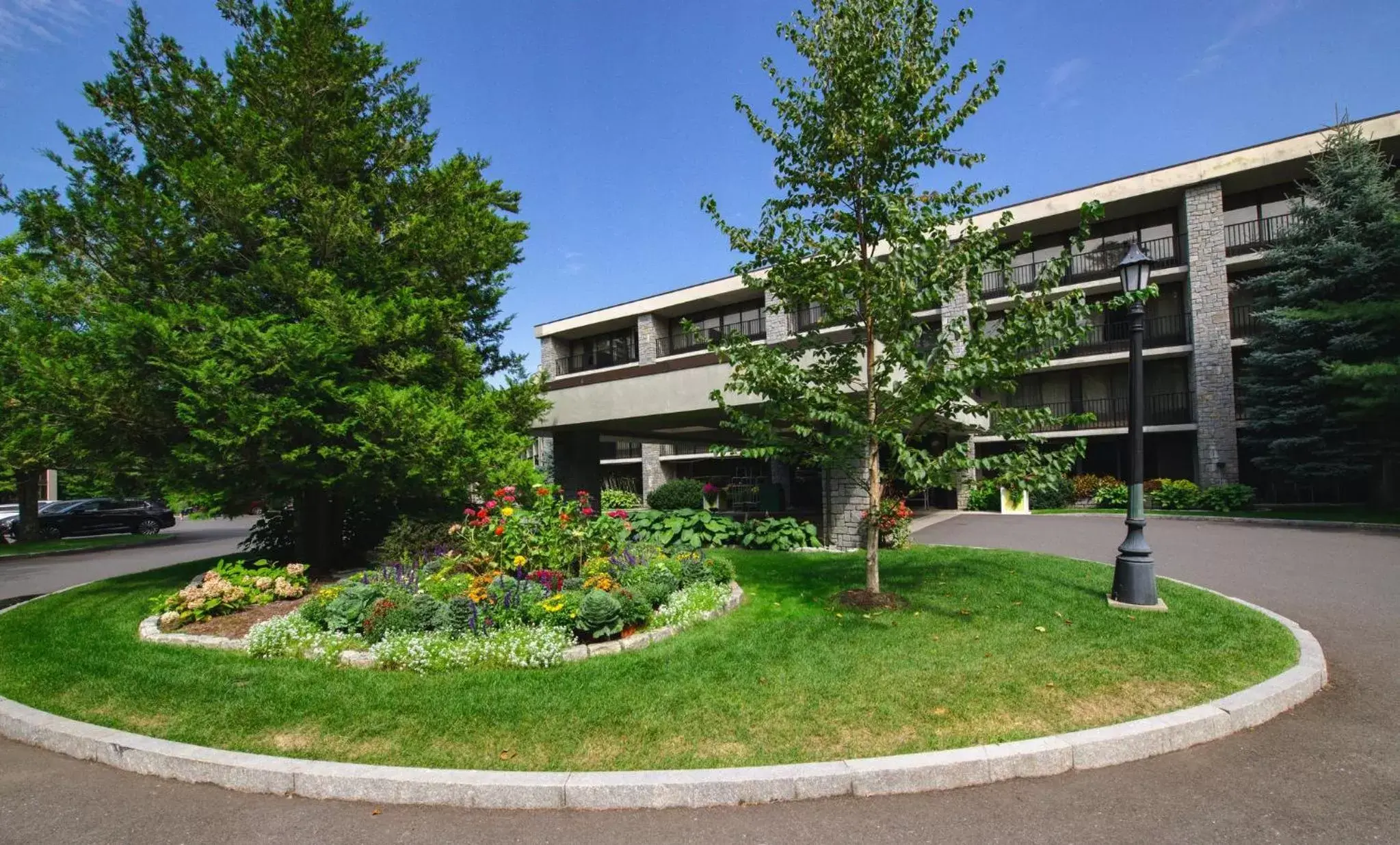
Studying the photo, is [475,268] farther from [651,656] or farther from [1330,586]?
[1330,586]

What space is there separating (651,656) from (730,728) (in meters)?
1.73

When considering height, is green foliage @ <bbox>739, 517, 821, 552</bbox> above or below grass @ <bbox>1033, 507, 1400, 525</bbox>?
above

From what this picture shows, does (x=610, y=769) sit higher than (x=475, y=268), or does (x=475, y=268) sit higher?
(x=475, y=268)

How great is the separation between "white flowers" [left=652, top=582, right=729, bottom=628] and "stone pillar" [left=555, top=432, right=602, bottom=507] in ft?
25.5

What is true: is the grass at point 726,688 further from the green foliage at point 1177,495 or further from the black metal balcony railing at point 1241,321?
the black metal balcony railing at point 1241,321

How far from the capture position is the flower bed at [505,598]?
589 centimetres

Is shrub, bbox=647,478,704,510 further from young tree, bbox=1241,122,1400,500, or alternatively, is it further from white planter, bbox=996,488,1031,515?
young tree, bbox=1241,122,1400,500

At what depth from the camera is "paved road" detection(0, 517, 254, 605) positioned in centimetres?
1256

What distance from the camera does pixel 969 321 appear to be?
7.57 m

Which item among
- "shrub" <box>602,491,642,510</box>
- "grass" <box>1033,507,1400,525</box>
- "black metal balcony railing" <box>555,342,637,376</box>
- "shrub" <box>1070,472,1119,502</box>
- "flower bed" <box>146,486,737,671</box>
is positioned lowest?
"grass" <box>1033,507,1400,525</box>

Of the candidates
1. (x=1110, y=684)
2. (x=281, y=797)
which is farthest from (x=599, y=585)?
Answer: (x=1110, y=684)

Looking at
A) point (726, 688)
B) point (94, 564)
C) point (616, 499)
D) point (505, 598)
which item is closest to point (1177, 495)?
point (616, 499)

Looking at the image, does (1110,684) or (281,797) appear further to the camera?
(1110,684)

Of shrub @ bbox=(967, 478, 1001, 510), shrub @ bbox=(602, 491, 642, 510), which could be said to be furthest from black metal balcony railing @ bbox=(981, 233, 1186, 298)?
shrub @ bbox=(602, 491, 642, 510)
